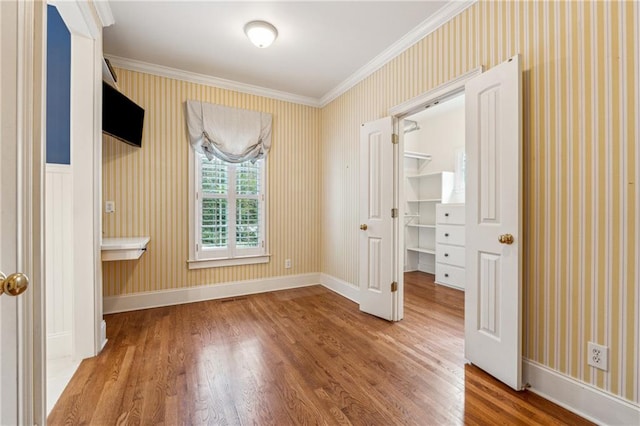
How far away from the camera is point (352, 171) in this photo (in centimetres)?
364

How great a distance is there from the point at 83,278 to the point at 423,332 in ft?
9.44

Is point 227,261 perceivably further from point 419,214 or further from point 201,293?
point 419,214

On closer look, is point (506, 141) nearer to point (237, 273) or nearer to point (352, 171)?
point (352, 171)

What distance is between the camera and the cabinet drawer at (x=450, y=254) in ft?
13.5

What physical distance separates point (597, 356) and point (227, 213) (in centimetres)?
357

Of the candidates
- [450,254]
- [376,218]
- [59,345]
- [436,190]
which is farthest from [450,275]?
[59,345]

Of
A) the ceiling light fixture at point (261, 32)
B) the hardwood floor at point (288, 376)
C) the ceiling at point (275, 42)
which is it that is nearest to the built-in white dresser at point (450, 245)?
the hardwood floor at point (288, 376)

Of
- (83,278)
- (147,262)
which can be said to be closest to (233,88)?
(147,262)

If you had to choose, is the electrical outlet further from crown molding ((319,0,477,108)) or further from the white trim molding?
crown molding ((319,0,477,108))

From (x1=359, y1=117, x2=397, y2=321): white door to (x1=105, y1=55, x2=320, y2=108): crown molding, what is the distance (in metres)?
1.44

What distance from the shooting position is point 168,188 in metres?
3.37

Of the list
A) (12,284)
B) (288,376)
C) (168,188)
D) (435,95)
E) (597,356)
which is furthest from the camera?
(168,188)

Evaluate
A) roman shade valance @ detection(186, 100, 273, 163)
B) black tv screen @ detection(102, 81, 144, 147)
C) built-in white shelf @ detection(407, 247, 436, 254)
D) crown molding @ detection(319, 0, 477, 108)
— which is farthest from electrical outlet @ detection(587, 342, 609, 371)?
black tv screen @ detection(102, 81, 144, 147)

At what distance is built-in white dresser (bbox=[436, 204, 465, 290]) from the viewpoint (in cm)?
412
